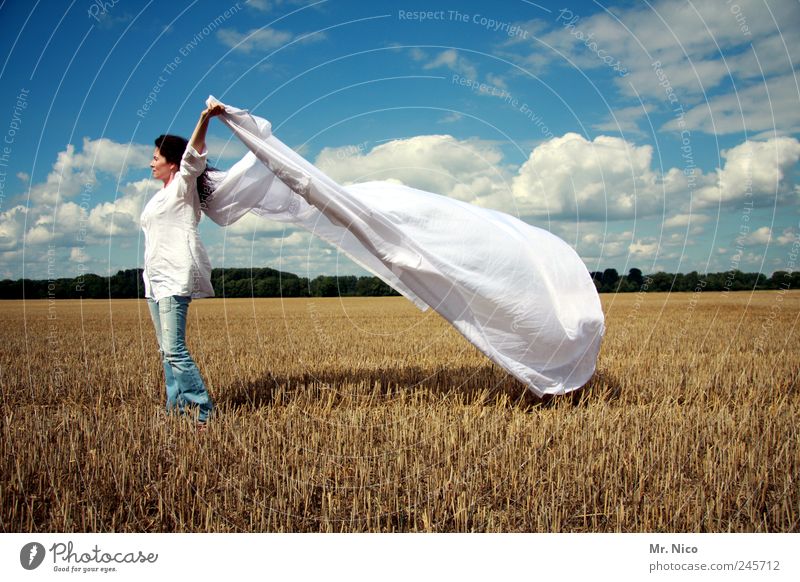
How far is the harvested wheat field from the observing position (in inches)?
142

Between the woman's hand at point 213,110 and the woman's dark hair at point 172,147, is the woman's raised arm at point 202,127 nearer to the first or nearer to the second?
the woman's hand at point 213,110

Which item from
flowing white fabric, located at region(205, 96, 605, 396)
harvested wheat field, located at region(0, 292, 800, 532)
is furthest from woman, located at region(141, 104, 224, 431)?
harvested wheat field, located at region(0, 292, 800, 532)

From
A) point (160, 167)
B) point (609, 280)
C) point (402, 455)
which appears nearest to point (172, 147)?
point (160, 167)

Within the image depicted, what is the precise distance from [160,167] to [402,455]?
3421 mm

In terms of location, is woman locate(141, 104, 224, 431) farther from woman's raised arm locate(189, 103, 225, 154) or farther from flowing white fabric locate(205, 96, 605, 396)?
flowing white fabric locate(205, 96, 605, 396)

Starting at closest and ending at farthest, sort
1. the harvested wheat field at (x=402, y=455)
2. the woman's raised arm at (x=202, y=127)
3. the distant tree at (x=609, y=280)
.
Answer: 1. the harvested wheat field at (x=402, y=455)
2. the woman's raised arm at (x=202, y=127)
3. the distant tree at (x=609, y=280)

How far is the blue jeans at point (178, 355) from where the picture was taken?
518cm

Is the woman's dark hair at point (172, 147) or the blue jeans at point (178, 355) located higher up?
the woman's dark hair at point (172, 147)

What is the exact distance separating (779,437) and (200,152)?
228 inches

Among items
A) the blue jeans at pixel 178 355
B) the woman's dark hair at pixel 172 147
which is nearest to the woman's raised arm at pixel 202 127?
the woman's dark hair at pixel 172 147

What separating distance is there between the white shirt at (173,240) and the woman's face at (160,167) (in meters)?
0.09

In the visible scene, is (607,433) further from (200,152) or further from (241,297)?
(241,297)

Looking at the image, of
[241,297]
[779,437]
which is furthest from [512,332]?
[241,297]

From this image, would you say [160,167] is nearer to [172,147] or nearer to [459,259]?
[172,147]
